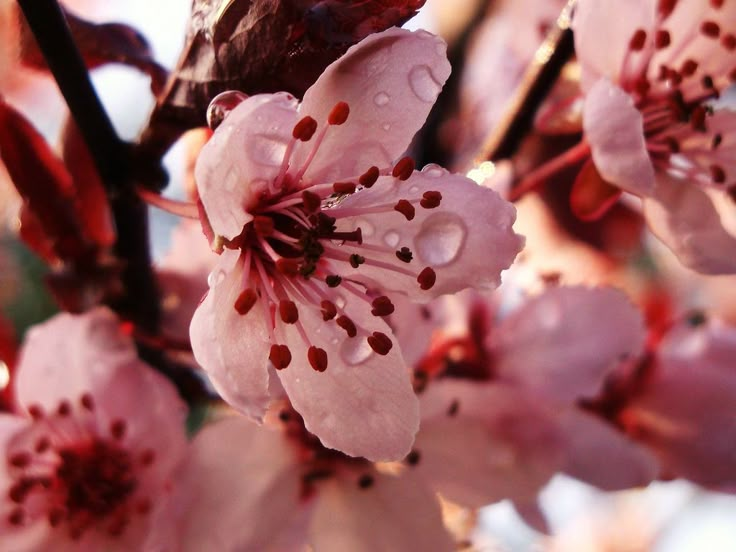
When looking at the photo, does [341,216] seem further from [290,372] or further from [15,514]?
[15,514]

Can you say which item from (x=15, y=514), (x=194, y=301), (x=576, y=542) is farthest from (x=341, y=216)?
(x=576, y=542)

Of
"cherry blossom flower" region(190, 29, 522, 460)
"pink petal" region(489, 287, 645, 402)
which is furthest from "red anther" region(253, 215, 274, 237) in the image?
"pink petal" region(489, 287, 645, 402)

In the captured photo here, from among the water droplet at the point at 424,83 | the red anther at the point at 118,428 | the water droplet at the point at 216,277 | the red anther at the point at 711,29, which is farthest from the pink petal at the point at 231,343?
the red anther at the point at 711,29

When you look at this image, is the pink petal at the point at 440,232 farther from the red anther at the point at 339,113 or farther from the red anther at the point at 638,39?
the red anther at the point at 638,39

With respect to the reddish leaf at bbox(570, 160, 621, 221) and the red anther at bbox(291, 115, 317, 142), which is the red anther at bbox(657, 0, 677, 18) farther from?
the red anther at bbox(291, 115, 317, 142)

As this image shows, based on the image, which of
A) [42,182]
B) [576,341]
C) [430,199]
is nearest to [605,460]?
[576,341]

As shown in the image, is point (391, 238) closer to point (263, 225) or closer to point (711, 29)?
point (263, 225)
